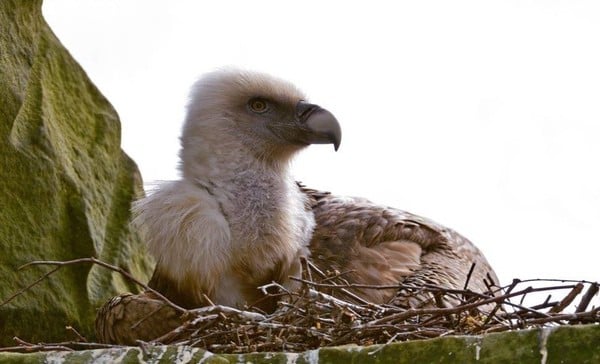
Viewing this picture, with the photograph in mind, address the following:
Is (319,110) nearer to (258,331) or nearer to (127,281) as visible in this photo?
(127,281)

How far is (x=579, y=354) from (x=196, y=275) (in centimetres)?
210

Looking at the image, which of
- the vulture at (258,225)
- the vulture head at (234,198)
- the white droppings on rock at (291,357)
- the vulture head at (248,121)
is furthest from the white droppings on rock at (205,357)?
the vulture head at (248,121)

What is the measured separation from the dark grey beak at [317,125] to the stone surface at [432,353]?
1.90 m

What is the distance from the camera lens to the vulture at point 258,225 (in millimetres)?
5445

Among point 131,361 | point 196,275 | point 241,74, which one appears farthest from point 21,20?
point 131,361

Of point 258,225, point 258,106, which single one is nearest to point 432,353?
point 258,225

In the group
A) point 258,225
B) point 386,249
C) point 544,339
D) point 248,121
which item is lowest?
point 386,249

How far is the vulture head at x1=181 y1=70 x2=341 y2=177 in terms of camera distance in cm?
583

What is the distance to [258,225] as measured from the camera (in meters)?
5.53

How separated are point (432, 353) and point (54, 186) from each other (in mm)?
2596

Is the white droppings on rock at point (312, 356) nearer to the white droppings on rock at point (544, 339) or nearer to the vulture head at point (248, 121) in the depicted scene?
the white droppings on rock at point (544, 339)

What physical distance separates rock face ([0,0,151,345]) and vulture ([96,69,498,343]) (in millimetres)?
446

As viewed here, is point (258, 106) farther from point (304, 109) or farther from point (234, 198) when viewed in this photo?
point (234, 198)

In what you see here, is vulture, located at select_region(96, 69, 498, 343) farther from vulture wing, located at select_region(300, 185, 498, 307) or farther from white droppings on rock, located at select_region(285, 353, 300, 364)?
white droppings on rock, located at select_region(285, 353, 300, 364)
